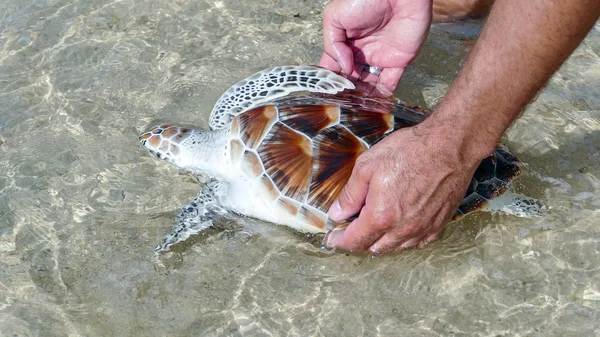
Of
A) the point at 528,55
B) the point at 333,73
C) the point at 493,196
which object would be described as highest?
the point at 528,55

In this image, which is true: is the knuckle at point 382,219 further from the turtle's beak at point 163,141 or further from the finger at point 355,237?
the turtle's beak at point 163,141

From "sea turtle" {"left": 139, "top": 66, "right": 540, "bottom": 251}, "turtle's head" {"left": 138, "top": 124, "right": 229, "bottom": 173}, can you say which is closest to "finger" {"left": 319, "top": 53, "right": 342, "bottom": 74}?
"sea turtle" {"left": 139, "top": 66, "right": 540, "bottom": 251}

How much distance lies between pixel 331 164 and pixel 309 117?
Result: 0.25m

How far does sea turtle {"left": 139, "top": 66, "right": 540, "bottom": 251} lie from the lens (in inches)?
91.1

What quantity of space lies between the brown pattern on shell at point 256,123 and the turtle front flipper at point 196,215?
0.78 feet

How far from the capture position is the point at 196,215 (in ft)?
8.07

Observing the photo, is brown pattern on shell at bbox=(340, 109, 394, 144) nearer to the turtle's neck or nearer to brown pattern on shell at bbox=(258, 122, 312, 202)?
brown pattern on shell at bbox=(258, 122, 312, 202)

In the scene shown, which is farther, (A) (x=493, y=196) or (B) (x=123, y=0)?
(B) (x=123, y=0)

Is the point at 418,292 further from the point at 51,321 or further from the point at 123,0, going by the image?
the point at 123,0

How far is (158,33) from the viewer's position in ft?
11.0

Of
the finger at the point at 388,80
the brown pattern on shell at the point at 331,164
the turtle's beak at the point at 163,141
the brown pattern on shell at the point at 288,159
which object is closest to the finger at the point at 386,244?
the brown pattern on shell at the point at 331,164

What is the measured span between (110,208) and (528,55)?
5.87ft

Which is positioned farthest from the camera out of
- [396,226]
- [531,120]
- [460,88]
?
[531,120]

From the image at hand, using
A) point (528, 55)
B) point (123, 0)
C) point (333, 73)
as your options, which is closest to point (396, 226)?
point (528, 55)
